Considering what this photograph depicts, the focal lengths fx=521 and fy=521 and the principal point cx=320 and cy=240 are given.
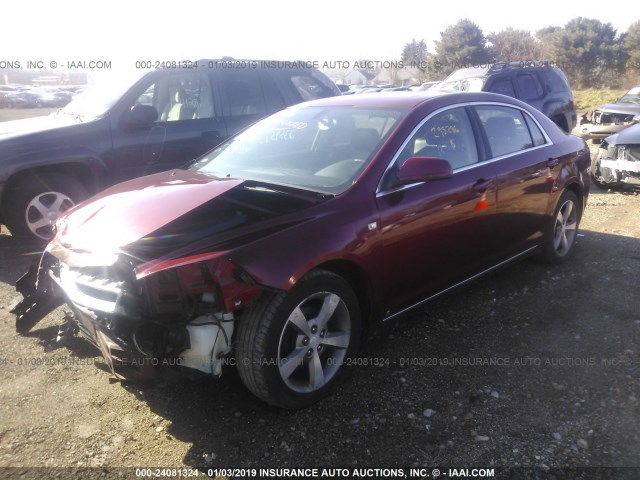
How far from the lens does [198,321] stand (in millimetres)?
2516

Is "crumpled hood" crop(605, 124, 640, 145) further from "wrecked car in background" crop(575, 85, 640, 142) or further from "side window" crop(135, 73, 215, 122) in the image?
"side window" crop(135, 73, 215, 122)

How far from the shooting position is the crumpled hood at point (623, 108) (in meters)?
11.9

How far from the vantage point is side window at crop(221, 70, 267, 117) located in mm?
6379

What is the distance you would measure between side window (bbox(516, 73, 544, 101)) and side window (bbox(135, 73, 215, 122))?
6.64 m

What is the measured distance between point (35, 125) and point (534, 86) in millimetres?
8899

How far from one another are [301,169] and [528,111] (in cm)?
247

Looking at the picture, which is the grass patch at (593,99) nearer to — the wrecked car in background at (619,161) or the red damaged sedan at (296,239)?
the wrecked car in background at (619,161)

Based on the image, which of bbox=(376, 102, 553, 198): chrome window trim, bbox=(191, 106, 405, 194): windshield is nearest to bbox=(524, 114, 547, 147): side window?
bbox=(376, 102, 553, 198): chrome window trim

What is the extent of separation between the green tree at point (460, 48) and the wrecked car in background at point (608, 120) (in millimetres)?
35335

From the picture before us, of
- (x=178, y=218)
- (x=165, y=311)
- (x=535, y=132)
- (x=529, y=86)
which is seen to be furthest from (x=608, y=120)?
(x=165, y=311)

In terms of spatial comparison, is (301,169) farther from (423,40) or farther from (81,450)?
(423,40)

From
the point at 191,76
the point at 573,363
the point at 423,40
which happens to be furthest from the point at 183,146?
the point at 423,40

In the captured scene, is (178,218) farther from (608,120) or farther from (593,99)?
(593,99)

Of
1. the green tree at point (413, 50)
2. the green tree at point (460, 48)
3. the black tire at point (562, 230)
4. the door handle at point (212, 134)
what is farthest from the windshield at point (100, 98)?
the green tree at point (413, 50)
